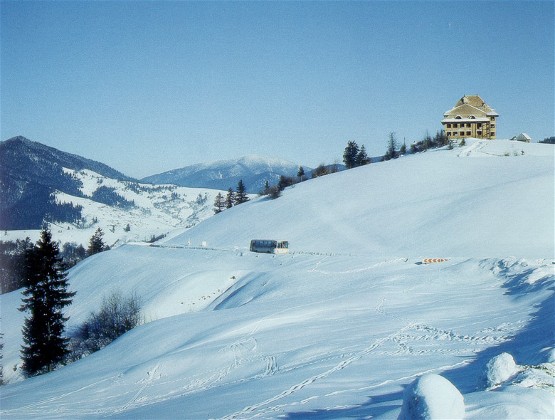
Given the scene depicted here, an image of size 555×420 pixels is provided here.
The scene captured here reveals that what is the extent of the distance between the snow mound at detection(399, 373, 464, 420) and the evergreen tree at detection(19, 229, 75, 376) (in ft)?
105

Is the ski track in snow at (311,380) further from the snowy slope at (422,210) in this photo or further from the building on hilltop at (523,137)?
the building on hilltop at (523,137)

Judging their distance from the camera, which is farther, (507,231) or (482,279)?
(507,231)

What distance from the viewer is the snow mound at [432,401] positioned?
541 centimetres

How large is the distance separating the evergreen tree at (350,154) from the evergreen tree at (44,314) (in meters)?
64.6

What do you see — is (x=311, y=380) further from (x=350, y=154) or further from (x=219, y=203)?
(x=219, y=203)

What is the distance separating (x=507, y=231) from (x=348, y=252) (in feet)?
44.7

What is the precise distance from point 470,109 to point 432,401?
308 ft

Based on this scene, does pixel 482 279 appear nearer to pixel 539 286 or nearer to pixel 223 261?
pixel 539 286

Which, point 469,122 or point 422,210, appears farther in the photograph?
point 469,122

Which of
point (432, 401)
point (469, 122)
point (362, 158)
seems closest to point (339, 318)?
point (432, 401)

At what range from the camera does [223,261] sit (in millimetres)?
47469

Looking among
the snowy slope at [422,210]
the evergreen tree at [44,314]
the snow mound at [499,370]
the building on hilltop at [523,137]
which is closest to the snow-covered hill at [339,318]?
the snow mound at [499,370]

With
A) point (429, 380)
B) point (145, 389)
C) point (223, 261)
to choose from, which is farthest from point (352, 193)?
point (429, 380)

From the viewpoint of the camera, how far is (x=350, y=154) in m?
91.4
